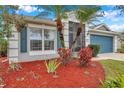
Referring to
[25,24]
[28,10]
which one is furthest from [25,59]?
[28,10]

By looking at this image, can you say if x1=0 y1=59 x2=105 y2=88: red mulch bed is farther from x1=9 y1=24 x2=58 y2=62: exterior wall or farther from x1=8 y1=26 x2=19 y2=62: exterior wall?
x1=9 y1=24 x2=58 y2=62: exterior wall

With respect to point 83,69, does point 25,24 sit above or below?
above

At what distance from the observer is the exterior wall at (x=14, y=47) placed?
1084 cm

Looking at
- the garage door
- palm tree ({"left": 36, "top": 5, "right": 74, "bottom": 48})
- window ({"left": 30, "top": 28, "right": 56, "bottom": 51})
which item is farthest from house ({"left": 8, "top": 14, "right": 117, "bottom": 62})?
palm tree ({"left": 36, "top": 5, "right": 74, "bottom": 48})

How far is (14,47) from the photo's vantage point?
11.0 m

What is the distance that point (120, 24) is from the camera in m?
12.8

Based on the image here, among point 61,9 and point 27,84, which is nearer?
point 27,84

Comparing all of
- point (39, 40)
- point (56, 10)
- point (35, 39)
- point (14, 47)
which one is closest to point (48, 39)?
point (39, 40)

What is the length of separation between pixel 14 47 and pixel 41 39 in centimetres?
199

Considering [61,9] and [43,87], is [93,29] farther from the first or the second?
[43,87]
